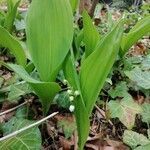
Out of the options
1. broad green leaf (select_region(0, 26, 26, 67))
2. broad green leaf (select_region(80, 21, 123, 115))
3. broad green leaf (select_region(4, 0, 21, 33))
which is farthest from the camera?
broad green leaf (select_region(4, 0, 21, 33))

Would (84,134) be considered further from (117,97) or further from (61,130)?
(117,97)

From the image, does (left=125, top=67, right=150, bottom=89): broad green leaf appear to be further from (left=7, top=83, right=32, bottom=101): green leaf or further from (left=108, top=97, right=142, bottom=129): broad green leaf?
(left=7, top=83, right=32, bottom=101): green leaf

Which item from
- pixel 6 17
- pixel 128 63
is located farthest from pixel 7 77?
pixel 128 63

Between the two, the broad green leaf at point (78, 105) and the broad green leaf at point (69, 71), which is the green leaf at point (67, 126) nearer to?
the broad green leaf at point (78, 105)

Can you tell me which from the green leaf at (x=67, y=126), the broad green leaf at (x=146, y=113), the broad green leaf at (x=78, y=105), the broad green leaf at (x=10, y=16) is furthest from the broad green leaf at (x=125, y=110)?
the broad green leaf at (x=10, y=16)

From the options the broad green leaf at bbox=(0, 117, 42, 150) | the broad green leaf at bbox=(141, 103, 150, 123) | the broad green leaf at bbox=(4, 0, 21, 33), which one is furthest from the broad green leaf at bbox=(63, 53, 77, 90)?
the broad green leaf at bbox=(4, 0, 21, 33)
